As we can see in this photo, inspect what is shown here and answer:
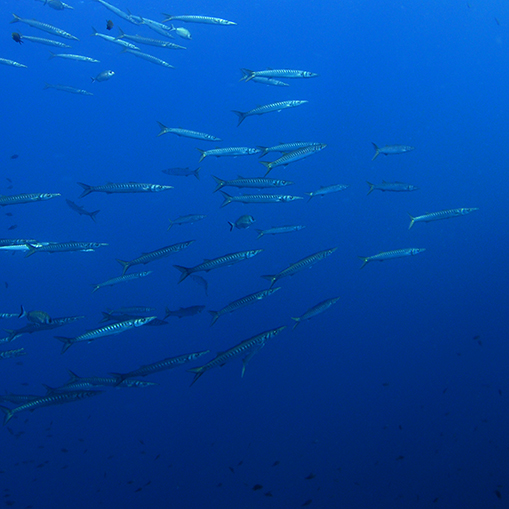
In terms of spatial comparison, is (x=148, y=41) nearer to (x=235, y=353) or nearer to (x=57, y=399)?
(x=235, y=353)

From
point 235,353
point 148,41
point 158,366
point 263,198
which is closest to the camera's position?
point 235,353

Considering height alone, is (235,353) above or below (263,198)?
below

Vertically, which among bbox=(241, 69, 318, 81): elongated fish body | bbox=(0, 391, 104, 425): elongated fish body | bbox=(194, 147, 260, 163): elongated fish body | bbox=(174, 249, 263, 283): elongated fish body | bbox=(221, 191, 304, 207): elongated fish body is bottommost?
bbox=(0, 391, 104, 425): elongated fish body

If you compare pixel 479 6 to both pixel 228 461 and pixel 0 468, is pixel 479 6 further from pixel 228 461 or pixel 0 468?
pixel 0 468

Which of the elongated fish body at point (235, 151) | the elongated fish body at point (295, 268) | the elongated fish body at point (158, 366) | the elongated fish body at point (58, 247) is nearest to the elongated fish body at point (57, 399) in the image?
the elongated fish body at point (158, 366)

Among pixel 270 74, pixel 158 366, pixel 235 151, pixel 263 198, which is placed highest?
pixel 270 74

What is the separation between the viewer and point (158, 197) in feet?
46.7

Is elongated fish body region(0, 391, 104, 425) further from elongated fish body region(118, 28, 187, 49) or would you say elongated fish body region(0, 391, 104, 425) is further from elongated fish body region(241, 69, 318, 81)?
elongated fish body region(118, 28, 187, 49)

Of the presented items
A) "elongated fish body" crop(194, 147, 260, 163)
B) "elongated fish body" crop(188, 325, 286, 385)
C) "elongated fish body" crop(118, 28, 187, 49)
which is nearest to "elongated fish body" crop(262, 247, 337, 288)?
"elongated fish body" crop(188, 325, 286, 385)

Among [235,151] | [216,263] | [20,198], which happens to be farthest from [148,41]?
[216,263]

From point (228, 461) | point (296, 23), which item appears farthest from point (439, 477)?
point (296, 23)

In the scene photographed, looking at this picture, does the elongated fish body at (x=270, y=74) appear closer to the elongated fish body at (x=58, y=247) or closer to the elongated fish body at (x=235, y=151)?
the elongated fish body at (x=235, y=151)

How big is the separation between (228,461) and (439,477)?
5068 millimetres

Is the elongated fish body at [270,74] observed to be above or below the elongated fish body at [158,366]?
above
